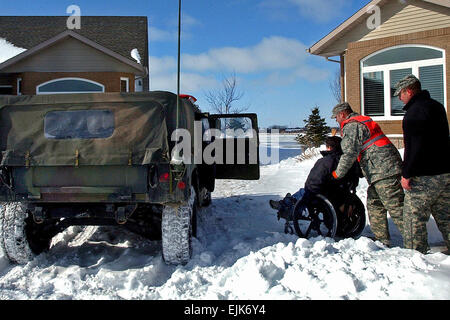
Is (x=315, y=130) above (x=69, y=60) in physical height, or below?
below

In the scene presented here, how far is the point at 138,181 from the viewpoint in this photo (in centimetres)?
345

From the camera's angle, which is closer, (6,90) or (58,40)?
(58,40)

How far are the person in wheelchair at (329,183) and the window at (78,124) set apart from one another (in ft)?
8.04

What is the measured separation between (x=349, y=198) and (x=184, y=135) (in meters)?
2.34

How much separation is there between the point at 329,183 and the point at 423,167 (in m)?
1.15

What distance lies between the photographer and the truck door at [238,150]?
571 centimetres

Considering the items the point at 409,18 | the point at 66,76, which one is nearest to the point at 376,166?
the point at 409,18

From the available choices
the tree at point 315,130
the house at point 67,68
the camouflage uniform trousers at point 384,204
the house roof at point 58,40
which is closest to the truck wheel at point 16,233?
the camouflage uniform trousers at point 384,204

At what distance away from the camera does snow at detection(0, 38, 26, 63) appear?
16.4 m

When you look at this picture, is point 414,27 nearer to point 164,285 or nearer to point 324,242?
point 324,242

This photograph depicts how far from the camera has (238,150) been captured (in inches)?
230

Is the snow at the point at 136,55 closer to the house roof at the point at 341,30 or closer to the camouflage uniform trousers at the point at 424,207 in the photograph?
the house roof at the point at 341,30

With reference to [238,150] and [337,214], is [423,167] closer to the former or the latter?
[337,214]

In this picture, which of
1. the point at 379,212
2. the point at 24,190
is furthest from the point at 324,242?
the point at 24,190
